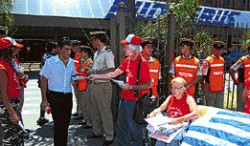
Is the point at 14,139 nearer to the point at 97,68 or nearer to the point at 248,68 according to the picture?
the point at 97,68

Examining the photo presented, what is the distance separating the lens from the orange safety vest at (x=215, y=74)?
5980 mm

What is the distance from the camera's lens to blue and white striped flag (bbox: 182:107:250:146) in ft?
10.8

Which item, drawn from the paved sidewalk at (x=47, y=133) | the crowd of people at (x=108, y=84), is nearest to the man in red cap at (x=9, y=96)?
the crowd of people at (x=108, y=84)

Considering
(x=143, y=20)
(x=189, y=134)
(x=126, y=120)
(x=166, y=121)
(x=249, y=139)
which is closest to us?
(x=249, y=139)

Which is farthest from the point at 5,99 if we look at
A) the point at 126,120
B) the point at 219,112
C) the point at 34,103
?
the point at 34,103

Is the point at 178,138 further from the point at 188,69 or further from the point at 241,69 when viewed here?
the point at 241,69

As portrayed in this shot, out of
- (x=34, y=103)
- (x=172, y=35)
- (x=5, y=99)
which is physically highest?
(x=172, y=35)

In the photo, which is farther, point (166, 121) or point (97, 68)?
point (97, 68)

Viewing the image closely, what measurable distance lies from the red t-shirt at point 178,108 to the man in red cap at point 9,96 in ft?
6.39

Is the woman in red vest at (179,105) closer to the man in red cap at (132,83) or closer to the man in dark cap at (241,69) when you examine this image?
the man in red cap at (132,83)

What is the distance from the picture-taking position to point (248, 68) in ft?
20.0

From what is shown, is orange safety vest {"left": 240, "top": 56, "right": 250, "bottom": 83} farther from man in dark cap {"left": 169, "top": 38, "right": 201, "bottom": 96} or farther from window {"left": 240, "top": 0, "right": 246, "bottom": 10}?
window {"left": 240, "top": 0, "right": 246, "bottom": 10}

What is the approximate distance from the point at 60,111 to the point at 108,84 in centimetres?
123

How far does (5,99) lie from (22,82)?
177 centimetres
